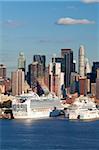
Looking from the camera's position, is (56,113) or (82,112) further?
(56,113)

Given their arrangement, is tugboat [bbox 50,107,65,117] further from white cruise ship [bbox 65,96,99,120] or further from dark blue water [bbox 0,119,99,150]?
dark blue water [bbox 0,119,99,150]

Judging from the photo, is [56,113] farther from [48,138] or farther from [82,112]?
[48,138]

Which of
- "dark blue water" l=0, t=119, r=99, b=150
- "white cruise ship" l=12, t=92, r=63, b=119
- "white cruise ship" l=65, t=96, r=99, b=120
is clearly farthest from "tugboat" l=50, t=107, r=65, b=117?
"dark blue water" l=0, t=119, r=99, b=150

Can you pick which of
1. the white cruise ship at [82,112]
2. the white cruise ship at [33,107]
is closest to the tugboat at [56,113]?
the white cruise ship at [33,107]

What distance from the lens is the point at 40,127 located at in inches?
607

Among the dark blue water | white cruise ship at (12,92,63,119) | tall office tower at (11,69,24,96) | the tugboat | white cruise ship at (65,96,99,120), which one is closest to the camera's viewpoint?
the dark blue water

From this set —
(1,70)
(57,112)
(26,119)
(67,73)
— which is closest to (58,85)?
(67,73)

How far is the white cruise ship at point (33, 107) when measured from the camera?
20156 millimetres

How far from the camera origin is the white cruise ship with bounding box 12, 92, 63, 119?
794 inches

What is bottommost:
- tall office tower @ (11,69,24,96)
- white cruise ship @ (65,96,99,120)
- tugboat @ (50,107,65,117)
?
tugboat @ (50,107,65,117)

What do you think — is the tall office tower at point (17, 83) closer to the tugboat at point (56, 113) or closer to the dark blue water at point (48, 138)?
the tugboat at point (56, 113)

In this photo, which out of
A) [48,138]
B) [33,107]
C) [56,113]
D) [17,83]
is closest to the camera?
[48,138]

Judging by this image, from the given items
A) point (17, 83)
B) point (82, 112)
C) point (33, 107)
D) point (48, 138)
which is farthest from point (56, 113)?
point (48, 138)

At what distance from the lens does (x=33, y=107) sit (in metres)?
20.5
